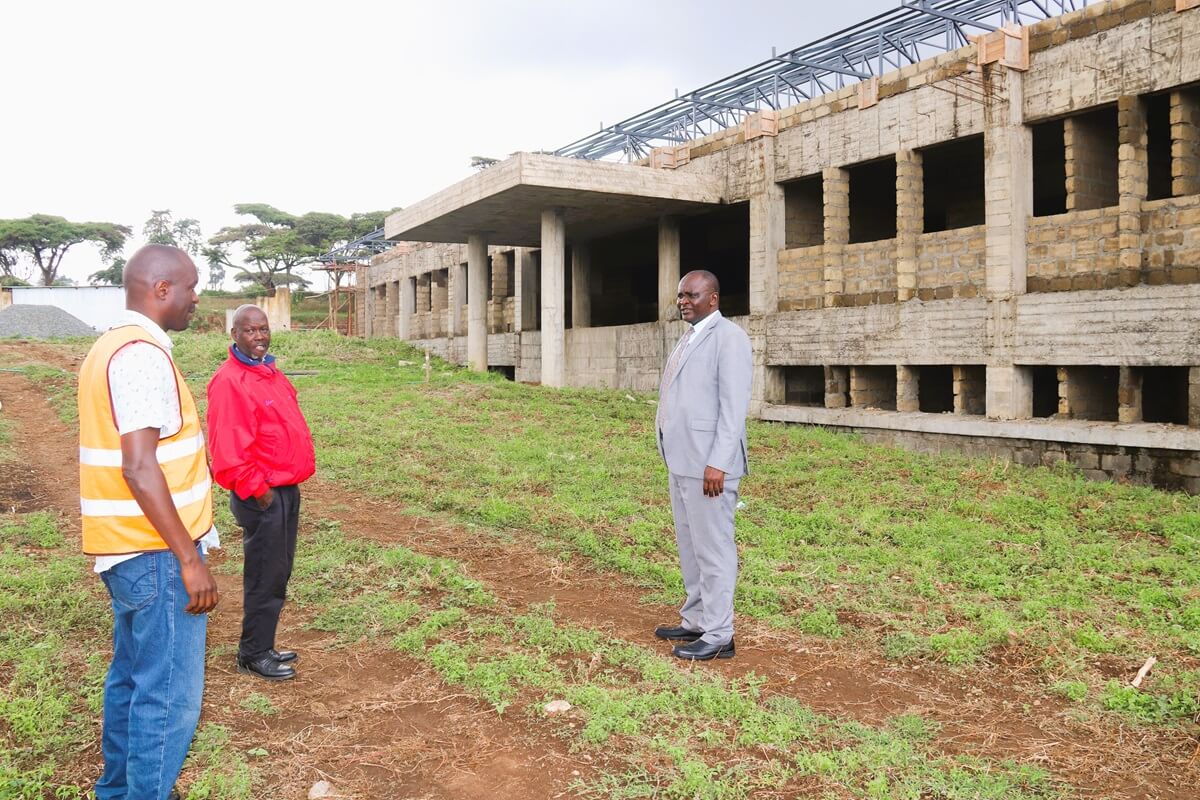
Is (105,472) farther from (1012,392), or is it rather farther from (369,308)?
(369,308)

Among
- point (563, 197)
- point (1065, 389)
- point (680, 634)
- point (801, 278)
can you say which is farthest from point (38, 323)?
point (680, 634)

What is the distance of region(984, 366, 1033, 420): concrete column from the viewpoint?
11.0 m

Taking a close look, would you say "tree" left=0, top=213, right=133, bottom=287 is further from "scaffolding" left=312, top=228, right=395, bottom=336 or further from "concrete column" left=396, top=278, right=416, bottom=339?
"concrete column" left=396, top=278, right=416, bottom=339

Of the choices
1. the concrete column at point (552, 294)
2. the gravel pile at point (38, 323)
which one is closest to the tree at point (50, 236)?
the gravel pile at point (38, 323)

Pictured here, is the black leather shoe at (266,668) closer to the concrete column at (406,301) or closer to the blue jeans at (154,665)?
the blue jeans at (154,665)

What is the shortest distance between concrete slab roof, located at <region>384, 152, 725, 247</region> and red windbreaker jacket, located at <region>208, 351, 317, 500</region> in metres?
10.6

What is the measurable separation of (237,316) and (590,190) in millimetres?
11061

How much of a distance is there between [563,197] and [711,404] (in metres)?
11.6

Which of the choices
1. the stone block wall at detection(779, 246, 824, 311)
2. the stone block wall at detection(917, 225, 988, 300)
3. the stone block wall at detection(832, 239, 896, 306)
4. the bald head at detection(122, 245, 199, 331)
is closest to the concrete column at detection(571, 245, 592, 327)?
the stone block wall at detection(779, 246, 824, 311)

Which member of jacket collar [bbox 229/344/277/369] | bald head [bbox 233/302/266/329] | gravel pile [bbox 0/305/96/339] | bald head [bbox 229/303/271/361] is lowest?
jacket collar [bbox 229/344/277/369]

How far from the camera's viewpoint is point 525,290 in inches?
885

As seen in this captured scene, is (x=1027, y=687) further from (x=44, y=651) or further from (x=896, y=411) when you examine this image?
(x=896, y=411)

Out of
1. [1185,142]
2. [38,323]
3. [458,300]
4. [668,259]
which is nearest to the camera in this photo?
[1185,142]

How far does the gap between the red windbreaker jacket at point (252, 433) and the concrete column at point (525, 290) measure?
712 inches
